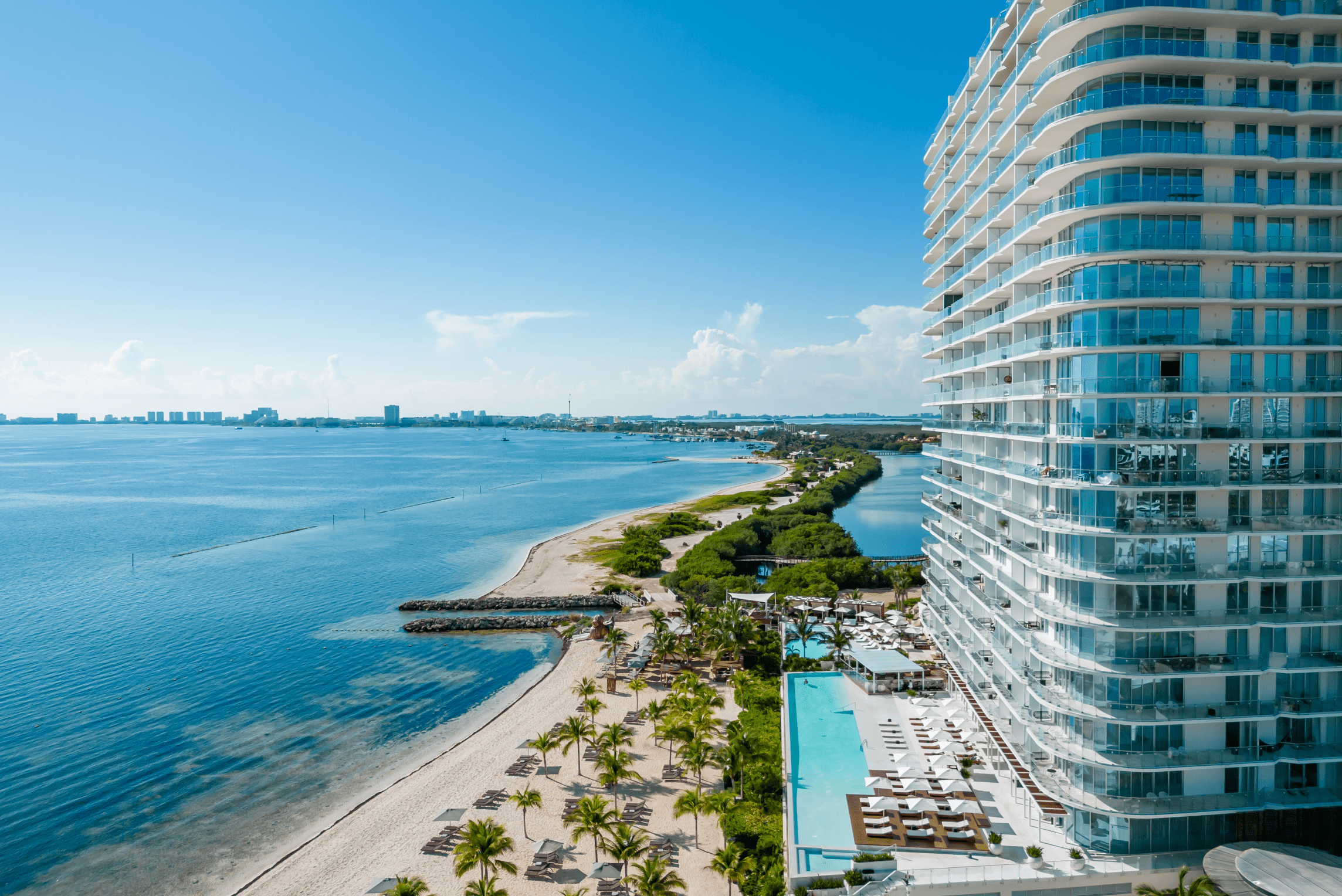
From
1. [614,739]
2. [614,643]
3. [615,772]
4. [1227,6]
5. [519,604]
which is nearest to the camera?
[1227,6]

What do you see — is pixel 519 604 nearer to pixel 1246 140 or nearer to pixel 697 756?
pixel 697 756

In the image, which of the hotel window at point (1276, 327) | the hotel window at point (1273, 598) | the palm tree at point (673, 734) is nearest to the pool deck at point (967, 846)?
the palm tree at point (673, 734)

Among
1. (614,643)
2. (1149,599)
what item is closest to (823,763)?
(1149,599)

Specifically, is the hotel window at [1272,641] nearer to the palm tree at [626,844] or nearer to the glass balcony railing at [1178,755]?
the glass balcony railing at [1178,755]

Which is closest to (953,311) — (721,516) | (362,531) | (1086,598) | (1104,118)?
(1104,118)

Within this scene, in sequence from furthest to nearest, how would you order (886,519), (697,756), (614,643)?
1. (886,519)
2. (614,643)
3. (697,756)

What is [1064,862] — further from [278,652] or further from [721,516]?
[721,516]
